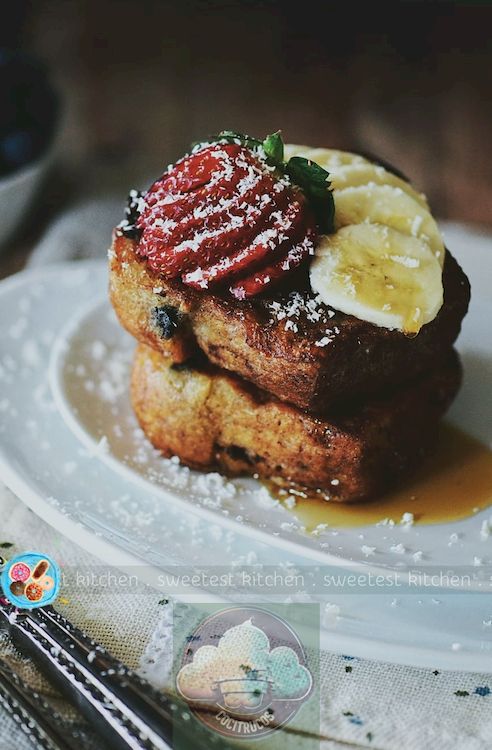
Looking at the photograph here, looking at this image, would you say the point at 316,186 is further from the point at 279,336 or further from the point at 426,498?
the point at 426,498

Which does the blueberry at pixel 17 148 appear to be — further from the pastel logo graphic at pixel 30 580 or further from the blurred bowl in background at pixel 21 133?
the pastel logo graphic at pixel 30 580

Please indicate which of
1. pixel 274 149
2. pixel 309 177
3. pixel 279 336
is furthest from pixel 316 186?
pixel 279 336

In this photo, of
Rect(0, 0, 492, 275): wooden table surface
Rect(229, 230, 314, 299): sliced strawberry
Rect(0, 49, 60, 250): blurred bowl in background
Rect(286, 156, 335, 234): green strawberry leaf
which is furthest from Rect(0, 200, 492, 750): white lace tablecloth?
Rect(0, 0, 492, 275): wooden table surface

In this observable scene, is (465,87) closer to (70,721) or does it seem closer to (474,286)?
(474,286)

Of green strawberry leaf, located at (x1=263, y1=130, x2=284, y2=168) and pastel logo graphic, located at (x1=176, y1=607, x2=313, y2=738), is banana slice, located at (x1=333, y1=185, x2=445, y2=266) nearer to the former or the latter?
green strawberry leaf, located at (x1=263, y1=130, x2=284, y2=168)

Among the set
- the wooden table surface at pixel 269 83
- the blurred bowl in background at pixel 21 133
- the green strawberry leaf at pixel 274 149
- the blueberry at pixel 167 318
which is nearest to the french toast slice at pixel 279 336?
the blueberry at pixel 167 318
